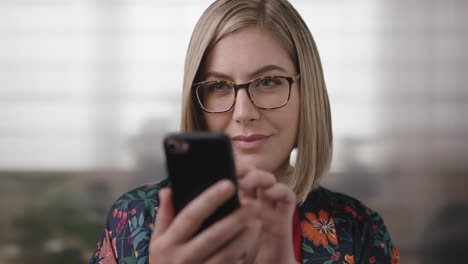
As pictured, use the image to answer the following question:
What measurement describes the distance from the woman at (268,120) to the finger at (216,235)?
228 millimetres

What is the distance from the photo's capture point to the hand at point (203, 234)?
14.0 inches

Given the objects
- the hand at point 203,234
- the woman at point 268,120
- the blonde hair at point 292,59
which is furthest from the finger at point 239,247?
the blonde hair at point 292,59

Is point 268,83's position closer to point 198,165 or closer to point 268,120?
point 268,120

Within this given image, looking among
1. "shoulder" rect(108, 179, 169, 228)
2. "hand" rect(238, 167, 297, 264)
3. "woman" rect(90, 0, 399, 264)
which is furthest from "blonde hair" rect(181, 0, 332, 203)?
"hand" rect(238, 167, 297, 264)

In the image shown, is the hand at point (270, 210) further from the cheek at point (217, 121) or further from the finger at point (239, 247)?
the cheek at point (217, 121)

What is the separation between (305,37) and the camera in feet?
2.27

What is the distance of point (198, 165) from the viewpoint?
38 cm

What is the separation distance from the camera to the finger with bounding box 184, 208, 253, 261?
357 millimetres

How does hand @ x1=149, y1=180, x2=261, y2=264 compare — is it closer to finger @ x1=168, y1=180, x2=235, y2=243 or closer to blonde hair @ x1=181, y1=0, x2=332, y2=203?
finger @ x1=168, y1=180, x2=235, y2=243

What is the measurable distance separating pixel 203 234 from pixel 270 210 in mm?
93

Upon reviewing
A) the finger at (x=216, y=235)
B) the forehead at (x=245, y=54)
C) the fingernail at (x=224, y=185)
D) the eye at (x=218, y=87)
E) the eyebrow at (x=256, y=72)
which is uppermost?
the forehead at (x=245, y=54)

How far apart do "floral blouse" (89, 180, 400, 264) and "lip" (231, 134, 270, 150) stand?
0.18 m

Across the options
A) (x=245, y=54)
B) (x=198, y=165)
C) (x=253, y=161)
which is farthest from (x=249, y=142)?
(x=198, y=165)

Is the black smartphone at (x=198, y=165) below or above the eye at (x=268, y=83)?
below
